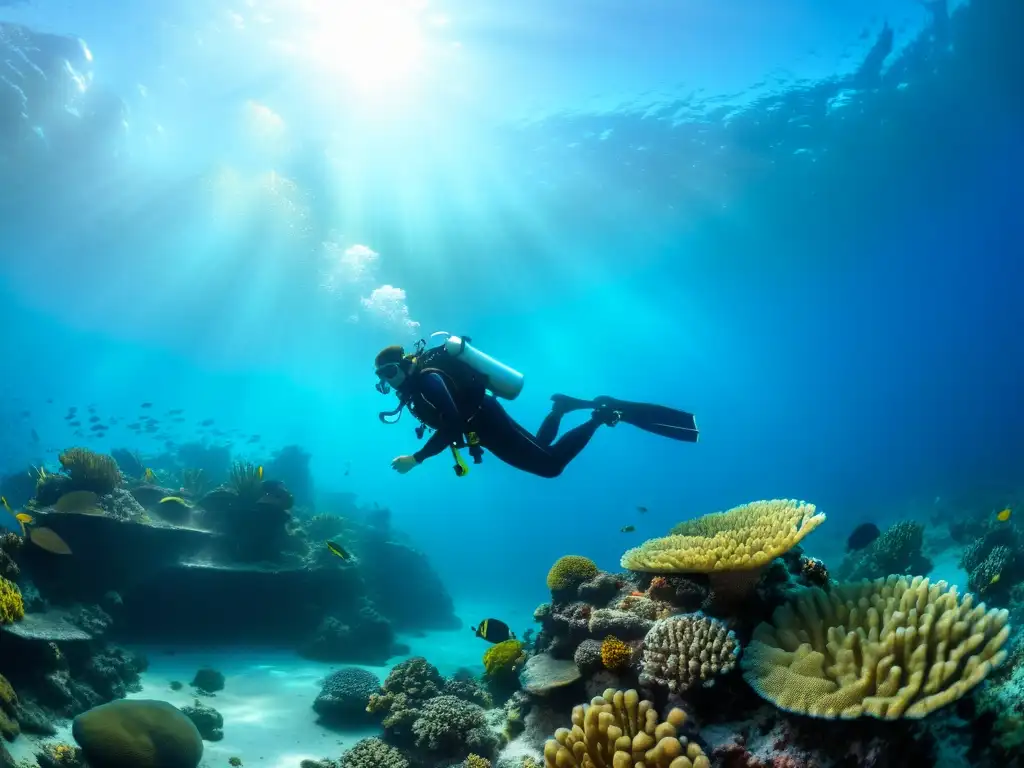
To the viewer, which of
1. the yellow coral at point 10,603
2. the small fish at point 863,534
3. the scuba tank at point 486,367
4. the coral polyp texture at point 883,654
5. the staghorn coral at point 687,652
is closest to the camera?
the coral polyp texture at point 883,654

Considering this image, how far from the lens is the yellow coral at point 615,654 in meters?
4.88

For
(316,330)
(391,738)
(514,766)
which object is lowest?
(514,766)

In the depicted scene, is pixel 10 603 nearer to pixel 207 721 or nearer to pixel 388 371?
pixel 207 721

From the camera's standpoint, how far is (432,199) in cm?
2962

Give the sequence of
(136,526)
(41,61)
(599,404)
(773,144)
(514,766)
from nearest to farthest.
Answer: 1. (514,766)
2. (599,404)
3. (136,526)
4. (41,61)
5. (773,144)

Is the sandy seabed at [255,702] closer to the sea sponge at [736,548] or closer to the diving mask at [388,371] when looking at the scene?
the diving mask at [388,371]

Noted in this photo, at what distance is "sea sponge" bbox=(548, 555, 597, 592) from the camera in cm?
686

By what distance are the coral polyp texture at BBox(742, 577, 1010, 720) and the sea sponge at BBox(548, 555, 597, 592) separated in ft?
10.4

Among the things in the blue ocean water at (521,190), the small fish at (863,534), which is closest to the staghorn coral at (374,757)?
the small fish at (863,534)

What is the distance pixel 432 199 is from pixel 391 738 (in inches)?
1092

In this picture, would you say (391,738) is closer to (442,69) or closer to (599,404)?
(599,404)

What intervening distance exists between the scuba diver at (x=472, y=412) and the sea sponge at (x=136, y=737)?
4.06 m

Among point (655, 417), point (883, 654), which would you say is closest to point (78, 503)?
point (655, 417)

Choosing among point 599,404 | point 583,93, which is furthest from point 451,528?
point 599,404
